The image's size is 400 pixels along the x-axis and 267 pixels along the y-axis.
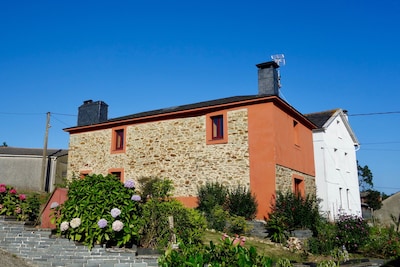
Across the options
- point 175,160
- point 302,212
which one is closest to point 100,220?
point 302,212

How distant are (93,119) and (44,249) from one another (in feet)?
51.2

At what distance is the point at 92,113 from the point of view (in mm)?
21500

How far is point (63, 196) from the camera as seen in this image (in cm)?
738

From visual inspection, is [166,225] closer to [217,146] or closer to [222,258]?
[222,258]

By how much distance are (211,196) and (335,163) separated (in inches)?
390

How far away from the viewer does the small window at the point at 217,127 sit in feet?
53.1

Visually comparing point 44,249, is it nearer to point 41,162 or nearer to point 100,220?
point 100,220

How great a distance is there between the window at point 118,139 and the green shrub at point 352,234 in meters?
11.9

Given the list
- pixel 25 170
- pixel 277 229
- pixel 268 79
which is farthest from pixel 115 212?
pixel 25 170

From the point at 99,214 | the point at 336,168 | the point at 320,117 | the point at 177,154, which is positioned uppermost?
the point at 320,117

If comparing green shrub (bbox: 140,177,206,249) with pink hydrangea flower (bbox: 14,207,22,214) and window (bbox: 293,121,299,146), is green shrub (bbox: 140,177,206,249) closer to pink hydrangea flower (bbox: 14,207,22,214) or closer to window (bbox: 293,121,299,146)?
pink hydrangea flower (bbox: 14,207,22,214)

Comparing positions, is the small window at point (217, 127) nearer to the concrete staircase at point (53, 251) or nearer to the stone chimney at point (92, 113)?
the stone chimney at point (92, 113)

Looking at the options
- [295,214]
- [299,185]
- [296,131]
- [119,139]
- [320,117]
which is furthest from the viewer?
[320,117]

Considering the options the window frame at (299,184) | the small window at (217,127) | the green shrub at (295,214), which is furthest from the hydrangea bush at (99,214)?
the window frame at (299,184)
